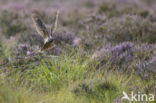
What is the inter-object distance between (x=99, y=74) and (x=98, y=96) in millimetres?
568

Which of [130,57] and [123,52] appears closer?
[130,57]

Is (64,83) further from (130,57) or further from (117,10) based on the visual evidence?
(117,10)

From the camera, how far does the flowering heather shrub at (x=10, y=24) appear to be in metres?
8.23

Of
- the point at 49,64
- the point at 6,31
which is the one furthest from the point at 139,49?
the point at 6,31

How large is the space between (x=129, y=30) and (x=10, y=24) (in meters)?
3.63

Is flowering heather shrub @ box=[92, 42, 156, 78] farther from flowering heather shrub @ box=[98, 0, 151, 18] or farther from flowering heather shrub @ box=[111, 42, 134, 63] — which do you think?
flowering heather shrub @ box=[98, 0, 151, 18]

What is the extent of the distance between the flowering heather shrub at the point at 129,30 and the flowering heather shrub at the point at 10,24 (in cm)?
251

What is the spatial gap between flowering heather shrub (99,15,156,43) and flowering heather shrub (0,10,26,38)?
251 cm

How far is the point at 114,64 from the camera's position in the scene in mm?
4949

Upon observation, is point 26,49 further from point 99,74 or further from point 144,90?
point 144,90

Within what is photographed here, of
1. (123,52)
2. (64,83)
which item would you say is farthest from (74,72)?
(123,52)

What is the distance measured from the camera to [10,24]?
8820 mm

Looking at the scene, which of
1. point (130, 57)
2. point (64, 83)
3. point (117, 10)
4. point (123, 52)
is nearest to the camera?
point (64, 83)

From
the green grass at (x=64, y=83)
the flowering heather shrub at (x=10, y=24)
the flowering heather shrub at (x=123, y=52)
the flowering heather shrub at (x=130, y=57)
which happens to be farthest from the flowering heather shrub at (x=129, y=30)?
the flowering heather shrub at (x=10, y=24)
